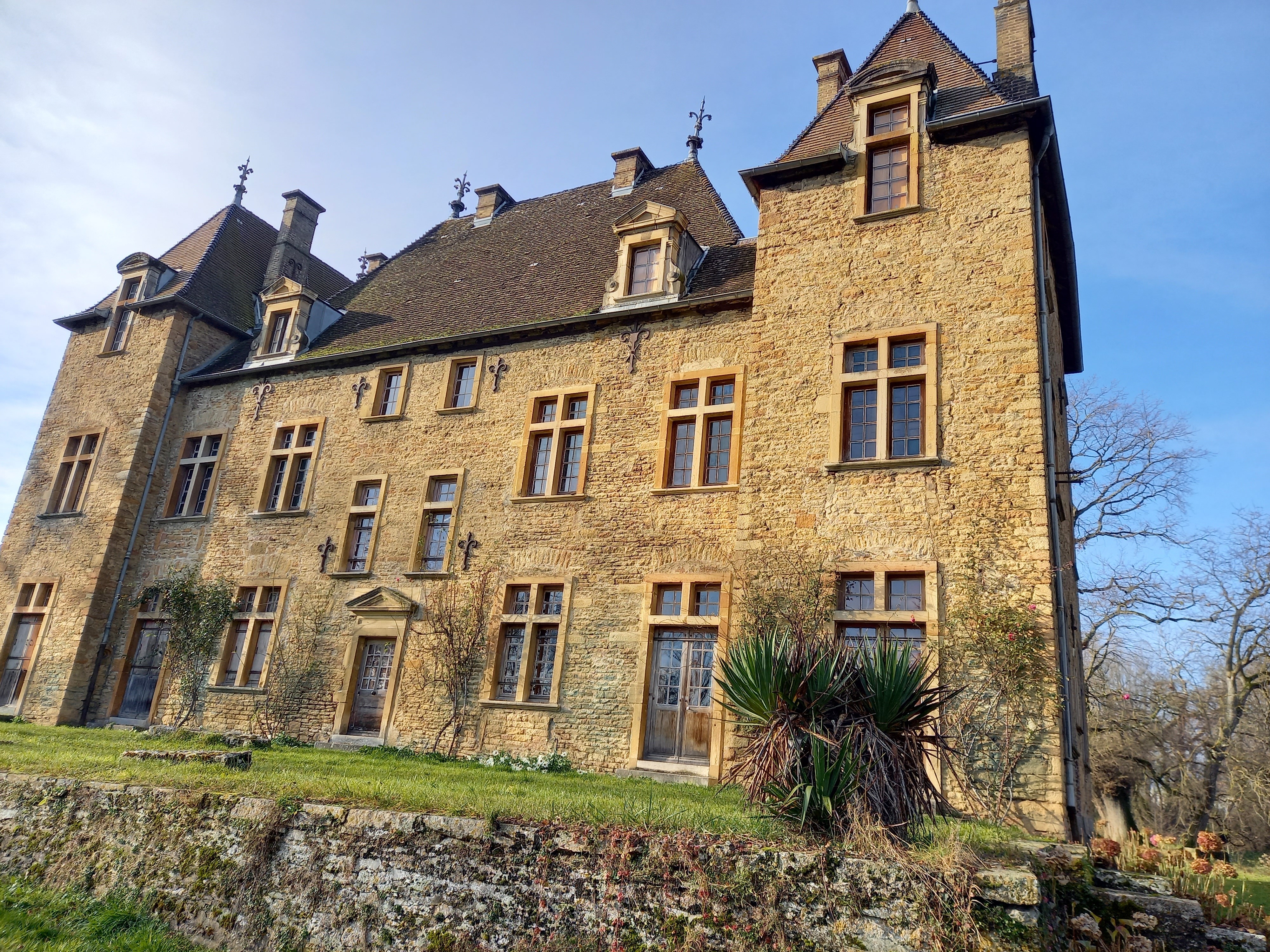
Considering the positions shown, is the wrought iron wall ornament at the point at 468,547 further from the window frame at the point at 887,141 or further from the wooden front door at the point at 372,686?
the window frame at the point at 887,141

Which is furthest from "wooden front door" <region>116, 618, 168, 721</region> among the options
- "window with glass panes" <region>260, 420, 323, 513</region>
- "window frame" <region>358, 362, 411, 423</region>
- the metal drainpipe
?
"window frame" <region>358, 362, 411, 423</region>

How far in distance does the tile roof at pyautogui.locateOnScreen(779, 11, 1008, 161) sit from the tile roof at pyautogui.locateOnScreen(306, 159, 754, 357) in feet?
6.83

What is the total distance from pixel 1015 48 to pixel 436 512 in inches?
455

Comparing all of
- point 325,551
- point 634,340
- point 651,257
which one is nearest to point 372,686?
point 325,551

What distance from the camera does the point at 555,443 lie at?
547 inches

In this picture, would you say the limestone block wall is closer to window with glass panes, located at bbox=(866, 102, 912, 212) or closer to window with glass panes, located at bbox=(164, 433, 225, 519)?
window with glass panes, located at bbox=(164, 433, 225, 519)

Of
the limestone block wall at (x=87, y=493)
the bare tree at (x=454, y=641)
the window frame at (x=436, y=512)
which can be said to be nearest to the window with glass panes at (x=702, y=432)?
the bare tree at (x=454, y=641)

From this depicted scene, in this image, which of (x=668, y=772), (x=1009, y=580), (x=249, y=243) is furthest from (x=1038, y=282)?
(x=249, y=243)

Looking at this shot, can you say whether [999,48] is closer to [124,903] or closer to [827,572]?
[827,572]

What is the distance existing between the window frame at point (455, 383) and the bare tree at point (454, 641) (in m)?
3.05

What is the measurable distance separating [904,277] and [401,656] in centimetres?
946

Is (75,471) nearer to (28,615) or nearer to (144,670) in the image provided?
(28,615)

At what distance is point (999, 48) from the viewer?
12.9 meters

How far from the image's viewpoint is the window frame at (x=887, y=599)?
976 cm
